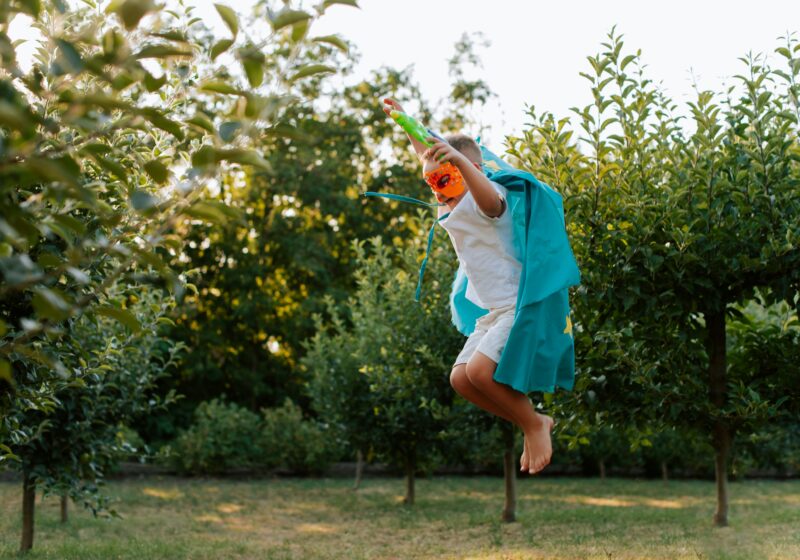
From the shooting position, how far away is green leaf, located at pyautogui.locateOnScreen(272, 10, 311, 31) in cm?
155

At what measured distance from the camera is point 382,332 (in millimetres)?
10555

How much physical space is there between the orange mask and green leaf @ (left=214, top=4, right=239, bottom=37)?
8.11 ft

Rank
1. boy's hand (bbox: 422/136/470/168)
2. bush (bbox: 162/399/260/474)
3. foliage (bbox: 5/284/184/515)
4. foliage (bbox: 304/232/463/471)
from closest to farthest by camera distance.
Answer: boy's hand (bbox: 422/136/470/168) < foliage (bbox: 5/284/184/515) < foliage (bbox: 304/232/463/471) < bush (bbox: 162/399/260/474)

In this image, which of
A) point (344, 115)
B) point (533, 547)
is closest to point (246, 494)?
point (533, 547)

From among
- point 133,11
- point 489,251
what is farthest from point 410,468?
point 133,11

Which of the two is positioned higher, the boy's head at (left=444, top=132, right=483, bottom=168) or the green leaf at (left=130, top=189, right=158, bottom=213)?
the boy's head at (left=444, top=132, right=483, bottom=168)

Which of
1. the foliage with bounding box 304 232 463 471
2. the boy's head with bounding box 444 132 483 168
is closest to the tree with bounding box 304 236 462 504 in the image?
the foliage with bounding box 304 232 463 471

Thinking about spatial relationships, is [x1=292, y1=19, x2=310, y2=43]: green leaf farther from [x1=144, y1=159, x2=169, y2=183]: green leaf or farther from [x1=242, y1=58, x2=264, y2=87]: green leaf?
[x1=144, y1=159, x2=169, y2=183]: green leaf

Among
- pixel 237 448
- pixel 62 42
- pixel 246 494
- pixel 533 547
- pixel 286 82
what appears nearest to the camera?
pixel 62 42

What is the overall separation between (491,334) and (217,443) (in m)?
13.0

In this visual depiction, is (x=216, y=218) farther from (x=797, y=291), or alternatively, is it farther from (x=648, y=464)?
(x=648, y=464)

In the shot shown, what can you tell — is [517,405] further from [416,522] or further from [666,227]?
[416,522]

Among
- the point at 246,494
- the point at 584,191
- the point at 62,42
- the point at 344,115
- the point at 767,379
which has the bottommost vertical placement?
the point at 246,494

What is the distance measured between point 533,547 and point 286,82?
19.9ft
